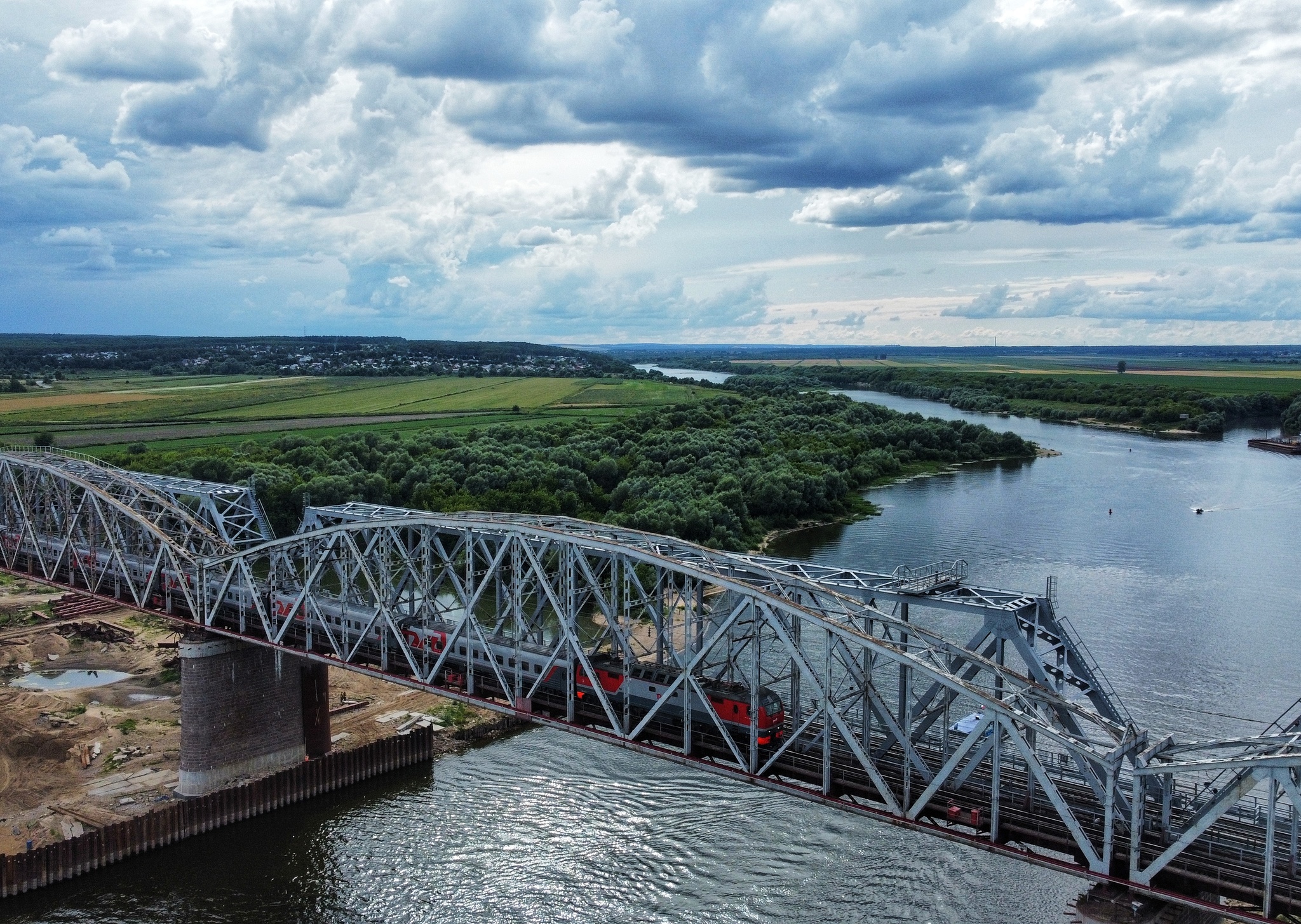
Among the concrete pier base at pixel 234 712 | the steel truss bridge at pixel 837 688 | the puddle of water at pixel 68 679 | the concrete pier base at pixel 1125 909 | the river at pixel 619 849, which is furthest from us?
the puddle of water at pixel 68 679

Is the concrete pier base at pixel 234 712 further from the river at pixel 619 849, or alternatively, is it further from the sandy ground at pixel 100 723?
the river at pixel 619 849

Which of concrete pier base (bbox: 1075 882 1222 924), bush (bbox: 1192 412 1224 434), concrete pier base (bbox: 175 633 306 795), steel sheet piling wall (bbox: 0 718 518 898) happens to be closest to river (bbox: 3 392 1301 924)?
steel sheet piling wall (bbox: 0 718 518 898)

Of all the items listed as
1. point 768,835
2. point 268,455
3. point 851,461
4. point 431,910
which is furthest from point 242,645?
point 851,461

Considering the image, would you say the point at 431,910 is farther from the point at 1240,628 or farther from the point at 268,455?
the point at 268,455

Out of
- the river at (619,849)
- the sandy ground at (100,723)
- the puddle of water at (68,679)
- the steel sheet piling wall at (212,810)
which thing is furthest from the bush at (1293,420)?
the puddle of water at (68,679)

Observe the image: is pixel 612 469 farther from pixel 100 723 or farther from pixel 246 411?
pixel 246 411

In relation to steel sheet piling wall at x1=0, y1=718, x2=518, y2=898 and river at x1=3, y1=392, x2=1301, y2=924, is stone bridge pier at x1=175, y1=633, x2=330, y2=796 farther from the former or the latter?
river at x1=3, y1=392, x2=1301, y2=924

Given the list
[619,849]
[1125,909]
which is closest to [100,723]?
[619,849]
